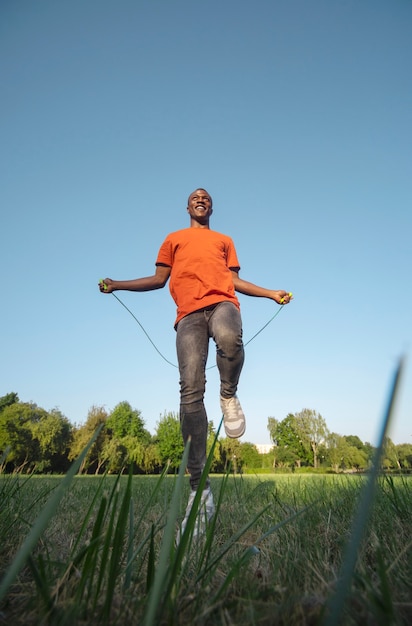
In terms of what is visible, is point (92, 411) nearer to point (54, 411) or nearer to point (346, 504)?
point (54, 411)

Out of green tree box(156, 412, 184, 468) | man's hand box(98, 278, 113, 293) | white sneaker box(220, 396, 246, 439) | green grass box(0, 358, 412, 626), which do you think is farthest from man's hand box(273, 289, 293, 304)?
→ green tree box(156, 412, 184, 468)

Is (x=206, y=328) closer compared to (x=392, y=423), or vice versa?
(x=392, y=423)

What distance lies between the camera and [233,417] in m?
3.03

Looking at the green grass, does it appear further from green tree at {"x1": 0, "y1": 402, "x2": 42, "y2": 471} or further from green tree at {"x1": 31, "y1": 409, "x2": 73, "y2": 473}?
green tree at {"x1": 31, "y1": 409, "x2": 73, "y2": 473}

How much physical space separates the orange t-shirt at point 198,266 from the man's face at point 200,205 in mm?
231

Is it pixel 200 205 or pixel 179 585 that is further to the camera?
pixel 200 205

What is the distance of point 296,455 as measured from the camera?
6219cm

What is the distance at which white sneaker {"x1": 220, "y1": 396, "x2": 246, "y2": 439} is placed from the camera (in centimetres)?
293

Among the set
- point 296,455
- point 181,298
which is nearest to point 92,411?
point 296,455

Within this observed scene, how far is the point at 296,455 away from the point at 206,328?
65083 millimetres

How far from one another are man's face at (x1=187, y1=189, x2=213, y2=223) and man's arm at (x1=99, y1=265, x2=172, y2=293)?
680 millimetres

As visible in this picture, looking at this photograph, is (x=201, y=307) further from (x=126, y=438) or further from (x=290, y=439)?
(x=290, y=439)

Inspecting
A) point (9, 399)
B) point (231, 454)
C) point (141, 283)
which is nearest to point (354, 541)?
point (231, 454)

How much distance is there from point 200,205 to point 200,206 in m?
0.01
